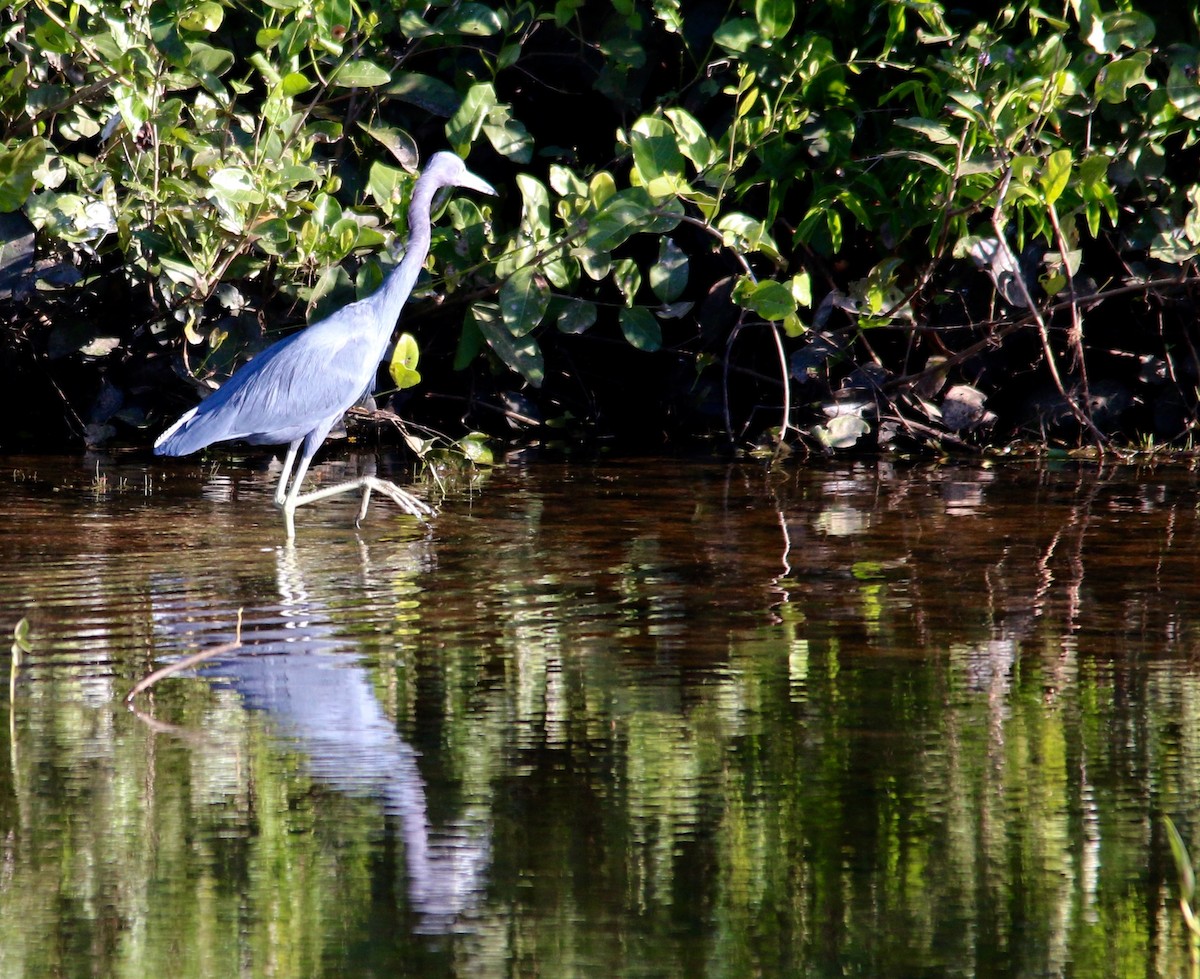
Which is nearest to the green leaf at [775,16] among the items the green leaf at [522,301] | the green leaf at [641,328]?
the green leaf at [641,328]

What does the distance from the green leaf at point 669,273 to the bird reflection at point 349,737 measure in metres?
2.84

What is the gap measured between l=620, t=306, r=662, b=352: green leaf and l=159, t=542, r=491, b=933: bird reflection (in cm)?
268

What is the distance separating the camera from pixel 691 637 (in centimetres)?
438

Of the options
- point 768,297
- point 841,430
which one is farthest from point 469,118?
point 841,430

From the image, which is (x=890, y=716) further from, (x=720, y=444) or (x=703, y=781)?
(x=720, y=444)

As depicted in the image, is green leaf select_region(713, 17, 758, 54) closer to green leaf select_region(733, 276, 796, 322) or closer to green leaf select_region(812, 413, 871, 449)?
green leaf select_region(733, 276, 796, 322)

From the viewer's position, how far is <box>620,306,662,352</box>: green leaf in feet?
23.6

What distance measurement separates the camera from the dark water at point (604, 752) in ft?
8.50

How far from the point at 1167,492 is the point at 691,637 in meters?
3.11

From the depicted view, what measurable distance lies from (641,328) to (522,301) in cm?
Answer: 60

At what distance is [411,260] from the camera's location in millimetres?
6527

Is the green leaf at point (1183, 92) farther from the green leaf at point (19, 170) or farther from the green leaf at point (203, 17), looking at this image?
the green leaf at point (19, 170)

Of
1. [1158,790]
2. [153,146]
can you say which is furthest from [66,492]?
[1158,790]

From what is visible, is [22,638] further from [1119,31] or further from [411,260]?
[1119,31]
